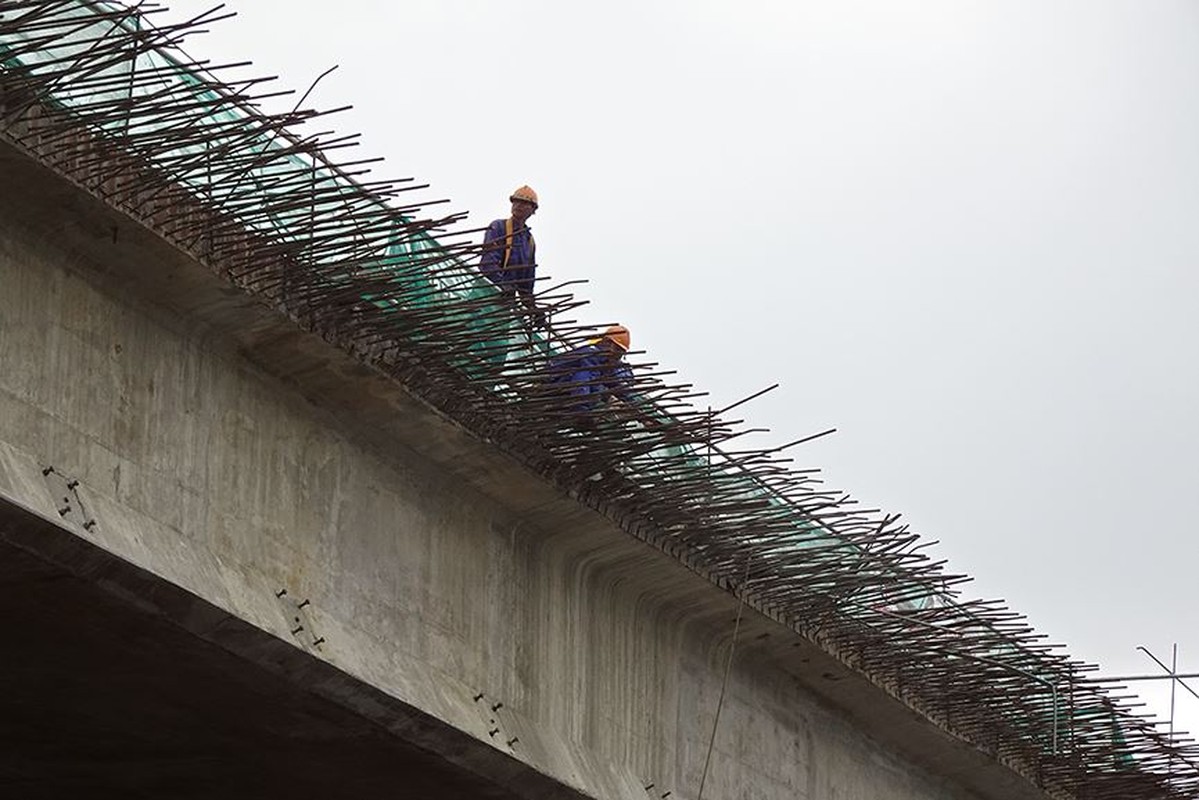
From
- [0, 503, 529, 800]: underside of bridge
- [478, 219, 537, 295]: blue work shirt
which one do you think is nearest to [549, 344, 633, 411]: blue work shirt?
[478, 219, 537, 295]: blue work shirt

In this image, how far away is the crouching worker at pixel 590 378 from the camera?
1348cm

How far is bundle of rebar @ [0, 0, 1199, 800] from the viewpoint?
442 inches

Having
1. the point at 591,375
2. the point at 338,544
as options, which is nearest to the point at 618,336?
the point at 591,375

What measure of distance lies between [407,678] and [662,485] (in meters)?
2.31

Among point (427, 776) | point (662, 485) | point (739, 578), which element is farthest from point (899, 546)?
point (427, 776)

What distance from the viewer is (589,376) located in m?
13.9

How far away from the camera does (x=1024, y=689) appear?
18.1 m

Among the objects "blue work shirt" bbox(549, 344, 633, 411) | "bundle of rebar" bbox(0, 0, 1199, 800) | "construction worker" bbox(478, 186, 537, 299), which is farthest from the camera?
"construction worker" bbox(478, 186, 537, 299)

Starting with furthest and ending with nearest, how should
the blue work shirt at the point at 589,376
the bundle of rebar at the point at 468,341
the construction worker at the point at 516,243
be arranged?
the construction worker at the point at 516,243
the blue work shirt at the point at 589,376
the bundle of rebar at the point at 468,341

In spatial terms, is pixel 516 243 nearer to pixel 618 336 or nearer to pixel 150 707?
pixel 618 336

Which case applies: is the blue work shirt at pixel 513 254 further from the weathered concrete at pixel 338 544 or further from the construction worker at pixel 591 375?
the weathered concrete at pixel 338 544

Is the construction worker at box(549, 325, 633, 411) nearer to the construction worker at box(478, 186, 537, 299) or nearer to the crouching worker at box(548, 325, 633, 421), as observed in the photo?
the crouching worker at box(548, 325, 633, 421)

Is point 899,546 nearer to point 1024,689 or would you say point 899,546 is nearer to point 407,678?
point 1024,689

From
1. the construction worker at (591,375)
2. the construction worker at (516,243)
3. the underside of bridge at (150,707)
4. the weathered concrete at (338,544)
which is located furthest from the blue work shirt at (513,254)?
the underside of bridge at (150,707)
